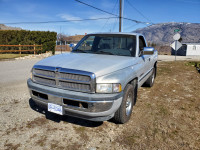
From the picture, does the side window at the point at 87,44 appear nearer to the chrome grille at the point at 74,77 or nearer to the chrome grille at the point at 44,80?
the chrome grille at the point at 44,80

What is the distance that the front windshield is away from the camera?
12.8 ft

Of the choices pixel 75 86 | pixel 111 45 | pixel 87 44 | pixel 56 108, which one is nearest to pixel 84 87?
pixel 75 86

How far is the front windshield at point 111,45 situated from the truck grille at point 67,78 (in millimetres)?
1334

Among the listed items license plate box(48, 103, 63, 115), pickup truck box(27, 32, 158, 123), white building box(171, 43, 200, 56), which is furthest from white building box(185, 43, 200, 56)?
license plate box(48, 103, 63, 115)

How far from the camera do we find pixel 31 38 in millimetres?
23188

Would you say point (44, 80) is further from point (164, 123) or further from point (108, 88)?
point (164, 123)

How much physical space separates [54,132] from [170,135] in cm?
213

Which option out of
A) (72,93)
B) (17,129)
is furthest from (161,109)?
(17,129)

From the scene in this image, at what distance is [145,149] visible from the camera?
2.60 metres

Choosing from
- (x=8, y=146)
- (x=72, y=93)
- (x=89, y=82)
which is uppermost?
(x=89, y=82)

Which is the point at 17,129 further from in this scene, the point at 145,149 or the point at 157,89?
the point at 157,89

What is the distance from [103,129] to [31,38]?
23032 mm

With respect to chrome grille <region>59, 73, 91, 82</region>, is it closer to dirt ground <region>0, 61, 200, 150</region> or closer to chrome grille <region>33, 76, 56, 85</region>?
chrome grille <region>33, 76, 56, 85</region>

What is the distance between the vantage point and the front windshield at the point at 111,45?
3914mm
